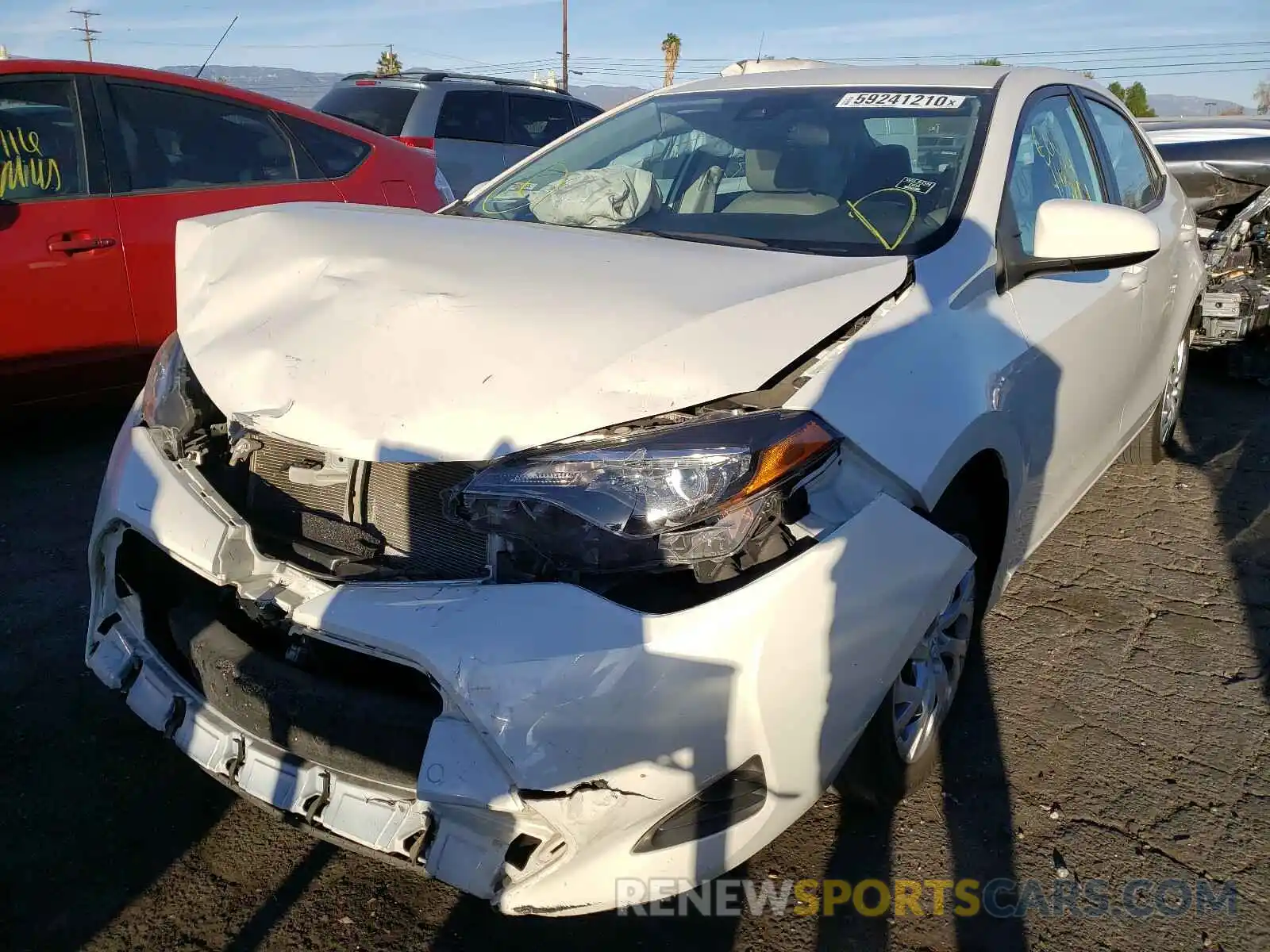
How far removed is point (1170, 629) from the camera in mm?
3197

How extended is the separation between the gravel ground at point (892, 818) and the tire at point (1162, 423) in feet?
3.18

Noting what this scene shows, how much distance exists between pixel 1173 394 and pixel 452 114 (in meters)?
6.59

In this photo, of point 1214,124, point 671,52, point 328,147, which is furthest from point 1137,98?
point 328,147

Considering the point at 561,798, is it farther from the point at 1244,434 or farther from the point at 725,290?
the point at 1244,434

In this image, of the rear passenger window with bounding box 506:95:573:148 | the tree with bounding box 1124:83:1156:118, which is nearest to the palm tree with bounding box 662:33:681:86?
the tree with bounding box 1124:83:1156:118

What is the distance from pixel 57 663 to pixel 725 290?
86.9 inches

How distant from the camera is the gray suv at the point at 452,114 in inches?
338

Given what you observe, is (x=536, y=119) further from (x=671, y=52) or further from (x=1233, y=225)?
(x=671, y=52)

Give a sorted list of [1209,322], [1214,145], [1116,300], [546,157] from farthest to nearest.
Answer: [1214,145] < [1209,322] < [546,157] < [1116,300]

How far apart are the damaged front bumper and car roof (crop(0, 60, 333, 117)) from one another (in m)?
3.25

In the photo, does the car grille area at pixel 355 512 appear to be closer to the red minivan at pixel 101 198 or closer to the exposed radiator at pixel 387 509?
the exposed radiator at pixel 387 509

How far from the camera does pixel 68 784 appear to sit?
2.33 metres

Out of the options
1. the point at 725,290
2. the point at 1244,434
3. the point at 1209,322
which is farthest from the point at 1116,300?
the point at 1209,322

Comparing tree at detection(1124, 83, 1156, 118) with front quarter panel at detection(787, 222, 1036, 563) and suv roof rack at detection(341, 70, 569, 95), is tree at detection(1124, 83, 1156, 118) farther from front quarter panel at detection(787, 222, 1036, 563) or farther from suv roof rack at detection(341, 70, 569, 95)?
front quarter panel at detection(787, 222, 1036, 563)
